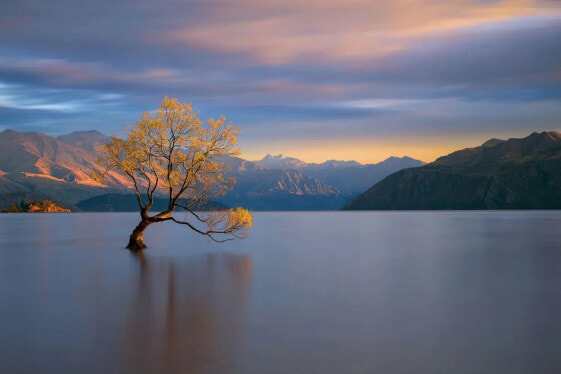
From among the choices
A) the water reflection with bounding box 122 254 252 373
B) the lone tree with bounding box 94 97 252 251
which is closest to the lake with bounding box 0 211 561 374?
the water reflection with bounding box 122 254 252 373

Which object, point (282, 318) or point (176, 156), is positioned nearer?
point (282, 318)

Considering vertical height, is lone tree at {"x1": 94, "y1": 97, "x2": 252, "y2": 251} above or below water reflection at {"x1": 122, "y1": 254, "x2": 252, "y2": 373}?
above

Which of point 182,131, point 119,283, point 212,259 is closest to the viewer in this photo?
point 119,283

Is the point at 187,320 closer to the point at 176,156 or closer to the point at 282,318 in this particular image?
the point at 282,318

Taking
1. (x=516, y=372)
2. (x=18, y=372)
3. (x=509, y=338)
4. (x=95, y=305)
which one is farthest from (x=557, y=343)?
(x=95, y=305)

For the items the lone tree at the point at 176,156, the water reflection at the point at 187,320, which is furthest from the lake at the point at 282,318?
the lone tree at the point at 176,156

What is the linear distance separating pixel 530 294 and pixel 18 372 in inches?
1018

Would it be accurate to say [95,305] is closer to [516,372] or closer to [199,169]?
[516,372]

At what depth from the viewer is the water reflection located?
52.6 ft

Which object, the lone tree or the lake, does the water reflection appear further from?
the lone tree

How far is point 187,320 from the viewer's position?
22047mm

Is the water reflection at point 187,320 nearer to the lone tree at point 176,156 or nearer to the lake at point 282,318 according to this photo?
the lake at point 282,318

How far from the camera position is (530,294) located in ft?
95.6

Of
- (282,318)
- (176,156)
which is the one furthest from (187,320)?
(176,156)
